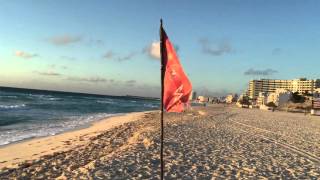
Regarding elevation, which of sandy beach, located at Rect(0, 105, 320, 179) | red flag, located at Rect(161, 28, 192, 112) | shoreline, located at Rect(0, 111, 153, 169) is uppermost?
red flag, located at Rect(161, 28, 192, 112)

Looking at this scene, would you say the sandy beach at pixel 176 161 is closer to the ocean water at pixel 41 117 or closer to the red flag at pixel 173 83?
the red flag at pixel 173 83

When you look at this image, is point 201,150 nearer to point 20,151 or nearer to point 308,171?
point 308,171

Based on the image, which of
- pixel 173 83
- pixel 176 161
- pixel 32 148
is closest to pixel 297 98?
pixel 32 148

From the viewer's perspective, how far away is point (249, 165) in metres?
9.95

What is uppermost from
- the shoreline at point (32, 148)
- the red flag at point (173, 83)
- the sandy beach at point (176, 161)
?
the red flag at point (173, 83)

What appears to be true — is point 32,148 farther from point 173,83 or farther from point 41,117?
point 41,117

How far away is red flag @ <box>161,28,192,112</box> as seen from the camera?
208 inches

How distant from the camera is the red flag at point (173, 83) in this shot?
529cm

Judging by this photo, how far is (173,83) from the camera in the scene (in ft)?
17.6

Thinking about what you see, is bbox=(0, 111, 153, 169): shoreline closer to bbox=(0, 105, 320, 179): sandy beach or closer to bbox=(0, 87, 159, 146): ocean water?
bbox=(0, 105, 320, 179): sandy beach

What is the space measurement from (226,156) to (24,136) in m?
11.6

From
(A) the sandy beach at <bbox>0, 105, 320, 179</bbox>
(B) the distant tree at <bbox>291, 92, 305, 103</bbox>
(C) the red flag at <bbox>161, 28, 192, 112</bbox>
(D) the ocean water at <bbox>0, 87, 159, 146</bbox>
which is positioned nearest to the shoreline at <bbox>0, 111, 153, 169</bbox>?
(A) the sandy beach at <bbox>0, 105, 320, 179</bbox>

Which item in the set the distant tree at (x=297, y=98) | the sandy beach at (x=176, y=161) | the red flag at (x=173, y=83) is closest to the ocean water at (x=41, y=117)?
the sandy beach at (x=176, y=161)

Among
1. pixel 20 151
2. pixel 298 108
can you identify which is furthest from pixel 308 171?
pixel 298 108
